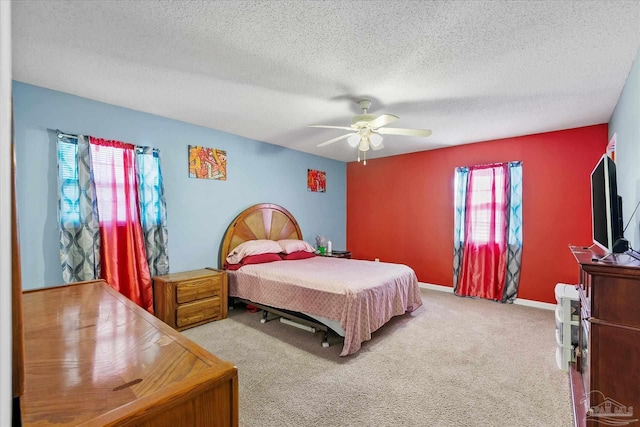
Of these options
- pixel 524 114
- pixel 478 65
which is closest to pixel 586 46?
pixel 478 65

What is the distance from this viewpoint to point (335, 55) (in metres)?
2.10

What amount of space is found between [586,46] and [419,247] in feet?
11.9

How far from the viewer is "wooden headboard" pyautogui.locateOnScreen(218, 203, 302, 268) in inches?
160

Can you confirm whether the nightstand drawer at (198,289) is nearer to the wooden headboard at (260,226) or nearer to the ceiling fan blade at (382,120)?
the wooden headboard at (260,226)

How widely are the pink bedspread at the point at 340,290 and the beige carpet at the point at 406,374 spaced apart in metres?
0.25

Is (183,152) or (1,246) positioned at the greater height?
(183,152)

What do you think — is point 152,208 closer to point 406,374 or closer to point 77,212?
point 77,212

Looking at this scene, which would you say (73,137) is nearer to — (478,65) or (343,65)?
(343,65)

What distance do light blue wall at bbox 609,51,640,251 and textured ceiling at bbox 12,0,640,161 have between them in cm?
14

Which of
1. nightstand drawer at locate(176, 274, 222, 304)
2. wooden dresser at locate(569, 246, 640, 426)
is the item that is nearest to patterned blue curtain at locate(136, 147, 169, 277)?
nightstand drawer at locate(176, 274, 222, 304)

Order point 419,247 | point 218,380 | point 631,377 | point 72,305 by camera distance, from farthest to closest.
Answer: point 419,247 → point 72,305 → point 631,377 → point 218,380

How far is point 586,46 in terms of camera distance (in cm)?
197

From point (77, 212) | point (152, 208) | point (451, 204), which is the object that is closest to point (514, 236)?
point (451, 204)

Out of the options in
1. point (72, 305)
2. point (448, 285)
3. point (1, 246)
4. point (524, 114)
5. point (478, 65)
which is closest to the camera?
point (1, 246)
